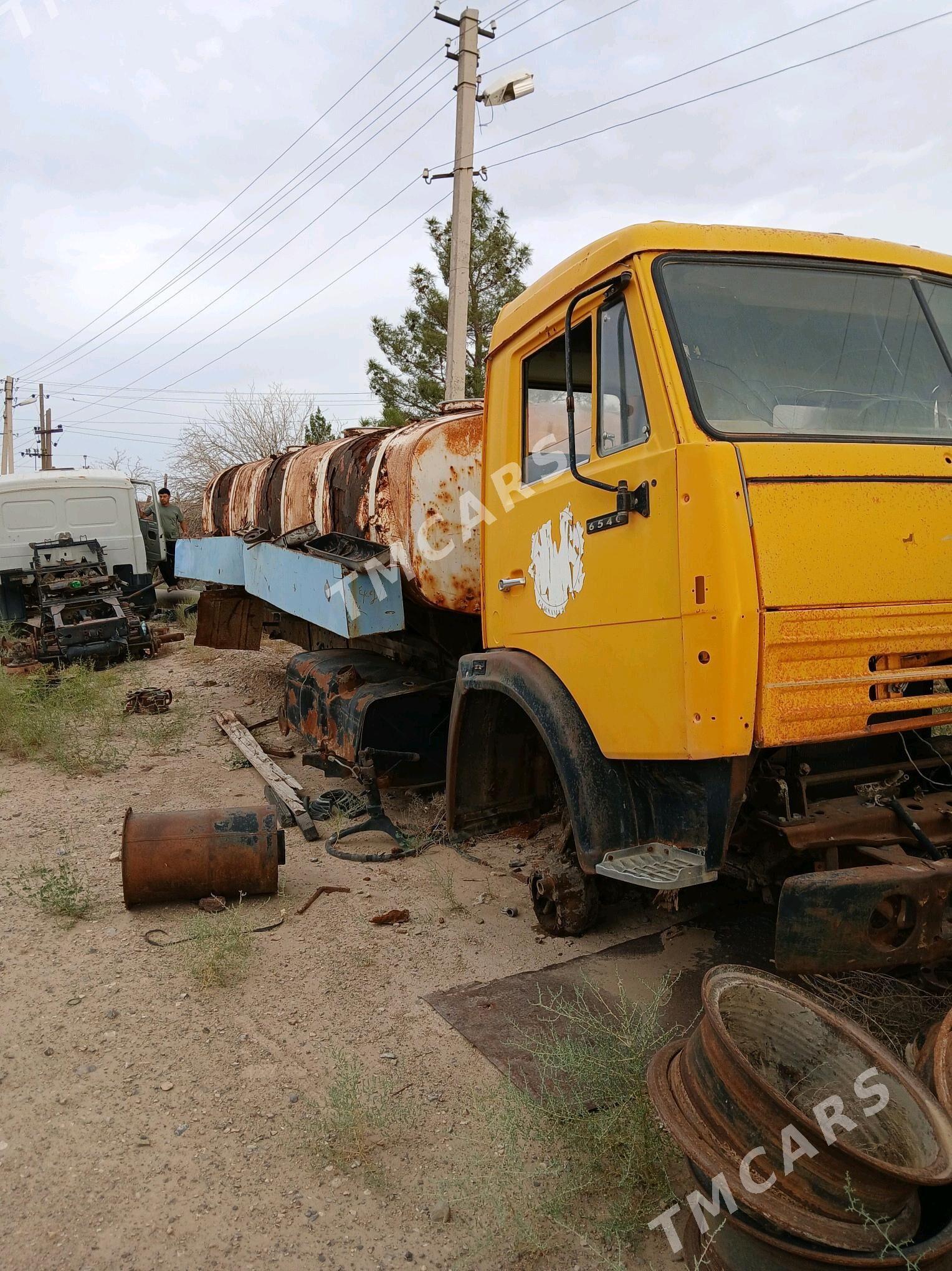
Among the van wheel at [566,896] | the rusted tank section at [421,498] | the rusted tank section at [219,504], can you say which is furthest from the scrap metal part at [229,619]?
the van wheel at [566,896]

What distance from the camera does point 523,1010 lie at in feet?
11.0

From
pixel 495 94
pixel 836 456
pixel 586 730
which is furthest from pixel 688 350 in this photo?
pixel 495 94

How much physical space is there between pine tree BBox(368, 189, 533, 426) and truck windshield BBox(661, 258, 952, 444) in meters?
15.0

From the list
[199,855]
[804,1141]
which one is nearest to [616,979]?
[804,1141]

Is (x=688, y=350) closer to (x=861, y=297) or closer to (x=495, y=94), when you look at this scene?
(x=861, y=297)

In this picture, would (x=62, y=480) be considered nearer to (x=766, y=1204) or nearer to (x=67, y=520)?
(x=67, y=520)

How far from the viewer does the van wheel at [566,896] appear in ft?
12.6

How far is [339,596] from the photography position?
16.9 ft

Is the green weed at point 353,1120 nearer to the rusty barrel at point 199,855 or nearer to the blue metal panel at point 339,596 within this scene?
the rusty barrel at point 199,855

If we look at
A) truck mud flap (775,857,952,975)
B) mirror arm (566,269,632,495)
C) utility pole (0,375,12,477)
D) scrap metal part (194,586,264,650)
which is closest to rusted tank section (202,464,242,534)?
scrap metal part (194,586,264,650)

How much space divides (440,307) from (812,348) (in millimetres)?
16284

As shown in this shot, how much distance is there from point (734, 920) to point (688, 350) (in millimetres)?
2379

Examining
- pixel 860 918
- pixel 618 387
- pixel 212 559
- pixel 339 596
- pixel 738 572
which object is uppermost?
pixel 618 387

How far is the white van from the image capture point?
1218 cm
